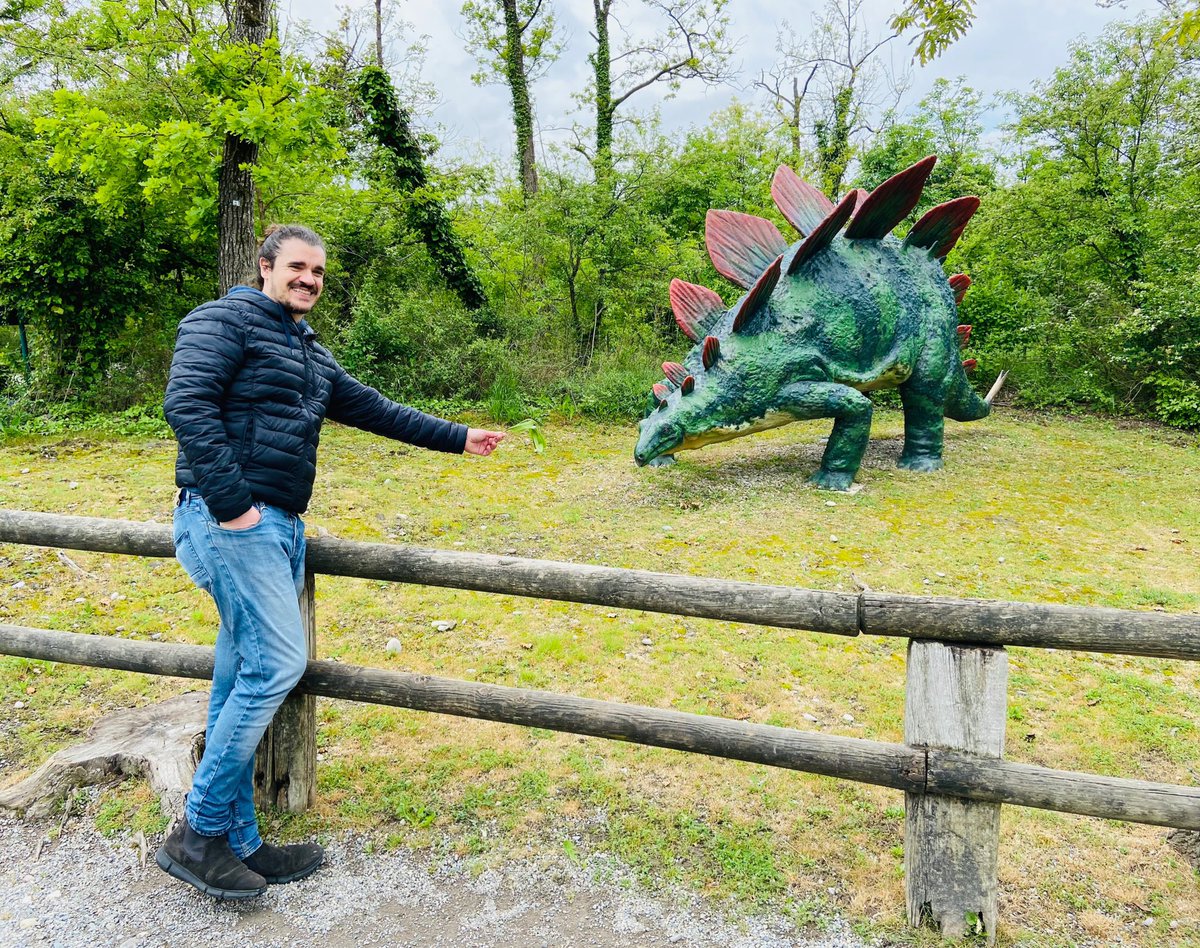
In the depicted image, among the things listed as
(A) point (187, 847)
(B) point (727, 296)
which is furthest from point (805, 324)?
(B) point (727, 296)

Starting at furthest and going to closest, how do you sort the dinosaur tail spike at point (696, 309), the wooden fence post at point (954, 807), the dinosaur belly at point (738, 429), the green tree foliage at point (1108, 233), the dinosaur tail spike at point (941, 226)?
1. the green tree foliage at point (1108, 233)
2. the dinosaur tail spike at point (696, 309)
3. the dinosaur tail spike at point (941, 226)
4. the dinosaur belly at point (738, 429)
5. the wooden fence post at point (954, 807)

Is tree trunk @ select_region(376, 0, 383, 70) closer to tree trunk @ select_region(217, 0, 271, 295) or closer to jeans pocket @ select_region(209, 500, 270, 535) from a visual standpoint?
tree trunk @ select_region(217, 0, 271, 295)

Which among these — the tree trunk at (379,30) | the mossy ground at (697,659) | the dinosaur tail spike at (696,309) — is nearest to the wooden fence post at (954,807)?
the mossy ground at (697,659)

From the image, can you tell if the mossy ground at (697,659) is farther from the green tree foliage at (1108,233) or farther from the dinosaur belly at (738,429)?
the green tree foliage at (1108,233)

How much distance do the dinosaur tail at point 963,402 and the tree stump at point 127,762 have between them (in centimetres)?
772

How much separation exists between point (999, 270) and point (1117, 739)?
12.5m

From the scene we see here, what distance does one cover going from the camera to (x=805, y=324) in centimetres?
669

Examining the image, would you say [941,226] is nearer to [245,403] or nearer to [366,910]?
[245,403]

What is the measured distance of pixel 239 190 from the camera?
833cm

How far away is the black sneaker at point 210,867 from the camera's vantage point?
2137 mm

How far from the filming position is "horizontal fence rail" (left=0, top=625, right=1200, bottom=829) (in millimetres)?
1960

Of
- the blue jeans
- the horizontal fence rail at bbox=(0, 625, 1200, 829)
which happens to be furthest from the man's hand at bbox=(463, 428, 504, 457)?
the horizontal fence rail at bbox=(0, 625, 1200, 829)

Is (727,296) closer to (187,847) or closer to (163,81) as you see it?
(163,81)

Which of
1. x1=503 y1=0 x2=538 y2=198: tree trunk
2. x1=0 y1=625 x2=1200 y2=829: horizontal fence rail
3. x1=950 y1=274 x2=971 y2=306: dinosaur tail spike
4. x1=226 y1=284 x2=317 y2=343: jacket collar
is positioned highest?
x1=503 y1=0 x2=538 y2=198: tree trunk
